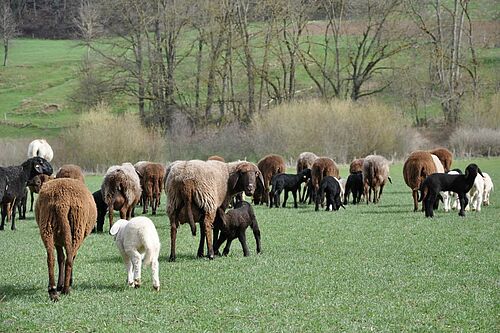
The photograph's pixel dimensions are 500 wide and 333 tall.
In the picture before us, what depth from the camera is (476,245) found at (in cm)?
1391

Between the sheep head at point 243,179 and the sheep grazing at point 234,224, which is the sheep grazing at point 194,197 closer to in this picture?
the sheep grazing at point 234,224

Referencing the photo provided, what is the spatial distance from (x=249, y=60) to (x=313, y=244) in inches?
1644

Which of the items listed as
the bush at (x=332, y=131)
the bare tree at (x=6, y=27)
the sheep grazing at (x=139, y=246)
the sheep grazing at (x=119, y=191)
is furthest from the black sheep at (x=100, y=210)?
the bare tree at (x=6, y=27)

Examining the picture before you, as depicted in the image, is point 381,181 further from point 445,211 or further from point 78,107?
point 78,107

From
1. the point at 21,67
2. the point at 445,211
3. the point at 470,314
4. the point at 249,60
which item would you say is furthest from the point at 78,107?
the point at 470,314

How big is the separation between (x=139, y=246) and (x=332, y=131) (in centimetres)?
3596

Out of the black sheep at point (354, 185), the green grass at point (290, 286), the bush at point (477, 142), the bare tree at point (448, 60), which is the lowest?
the bush at point (477, 142)

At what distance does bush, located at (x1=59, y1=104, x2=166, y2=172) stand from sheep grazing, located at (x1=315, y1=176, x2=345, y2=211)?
25.6 meters

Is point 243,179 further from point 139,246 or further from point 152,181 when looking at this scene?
point 152,181

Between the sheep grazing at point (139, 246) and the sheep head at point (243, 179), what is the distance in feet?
13.0

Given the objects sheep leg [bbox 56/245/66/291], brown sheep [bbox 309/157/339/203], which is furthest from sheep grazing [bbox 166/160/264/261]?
brown sheep [bbox 309/157/339/203]

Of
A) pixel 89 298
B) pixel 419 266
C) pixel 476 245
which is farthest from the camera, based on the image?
pixel 476 245

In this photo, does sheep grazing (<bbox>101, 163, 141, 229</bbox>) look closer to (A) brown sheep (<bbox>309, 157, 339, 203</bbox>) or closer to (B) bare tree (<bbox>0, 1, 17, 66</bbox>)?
(A) brown sheep (<bbox>309, 157, 339, 203</bbox>)

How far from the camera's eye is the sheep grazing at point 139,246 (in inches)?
399
